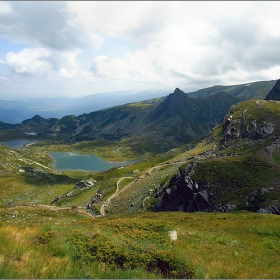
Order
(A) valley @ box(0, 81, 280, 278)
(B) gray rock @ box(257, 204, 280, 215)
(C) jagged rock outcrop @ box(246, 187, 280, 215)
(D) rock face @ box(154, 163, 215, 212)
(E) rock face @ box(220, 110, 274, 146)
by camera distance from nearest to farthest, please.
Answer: (A) valley @ box(0, 81, 280, 278), (B) gray rock @ box(257, 204, 280, 215), (C) jagged rock outcrop @ box(246, 187, 280, 215), (D) rock face @ box(154, 163, 215, 212), (E) rock face @ box(220, 110, 274, 146)

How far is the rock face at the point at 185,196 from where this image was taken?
197ft

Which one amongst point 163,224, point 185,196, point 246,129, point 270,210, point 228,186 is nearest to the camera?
point 163,224

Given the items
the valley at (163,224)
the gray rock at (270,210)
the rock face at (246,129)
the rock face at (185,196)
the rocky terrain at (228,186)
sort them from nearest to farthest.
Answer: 1. the valley at (163,224)
2. the gray rock at (270,210)
3. the rocky terrain at (228,186)
4. the rock face at (185,196)
5. the rock face at (246,129)

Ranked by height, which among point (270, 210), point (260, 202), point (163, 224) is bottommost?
point (260, 202)

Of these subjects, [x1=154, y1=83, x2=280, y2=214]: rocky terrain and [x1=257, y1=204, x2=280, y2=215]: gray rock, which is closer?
[x1=257, y1=204, x2=280, y2=215]: gray rock

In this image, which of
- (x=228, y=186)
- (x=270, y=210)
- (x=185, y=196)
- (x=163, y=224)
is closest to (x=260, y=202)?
(x=270, y=210)

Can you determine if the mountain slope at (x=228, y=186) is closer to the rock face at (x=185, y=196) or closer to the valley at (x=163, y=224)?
the rock face at (x=185, y=196)

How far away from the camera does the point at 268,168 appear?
229 feet

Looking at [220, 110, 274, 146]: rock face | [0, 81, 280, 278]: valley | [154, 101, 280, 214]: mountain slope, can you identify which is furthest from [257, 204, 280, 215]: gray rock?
[220, 110, 274, 146]: rock face

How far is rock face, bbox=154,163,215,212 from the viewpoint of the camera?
197ft

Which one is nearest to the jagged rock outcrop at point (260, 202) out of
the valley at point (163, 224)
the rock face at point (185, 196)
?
the valley at point (163, 224)

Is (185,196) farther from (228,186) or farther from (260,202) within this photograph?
(260,202)

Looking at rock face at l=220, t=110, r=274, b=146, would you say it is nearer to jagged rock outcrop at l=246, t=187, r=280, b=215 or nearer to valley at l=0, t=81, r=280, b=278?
valley at l=0, t=81, r=280, b=278

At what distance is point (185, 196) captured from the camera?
6806 centimetres
